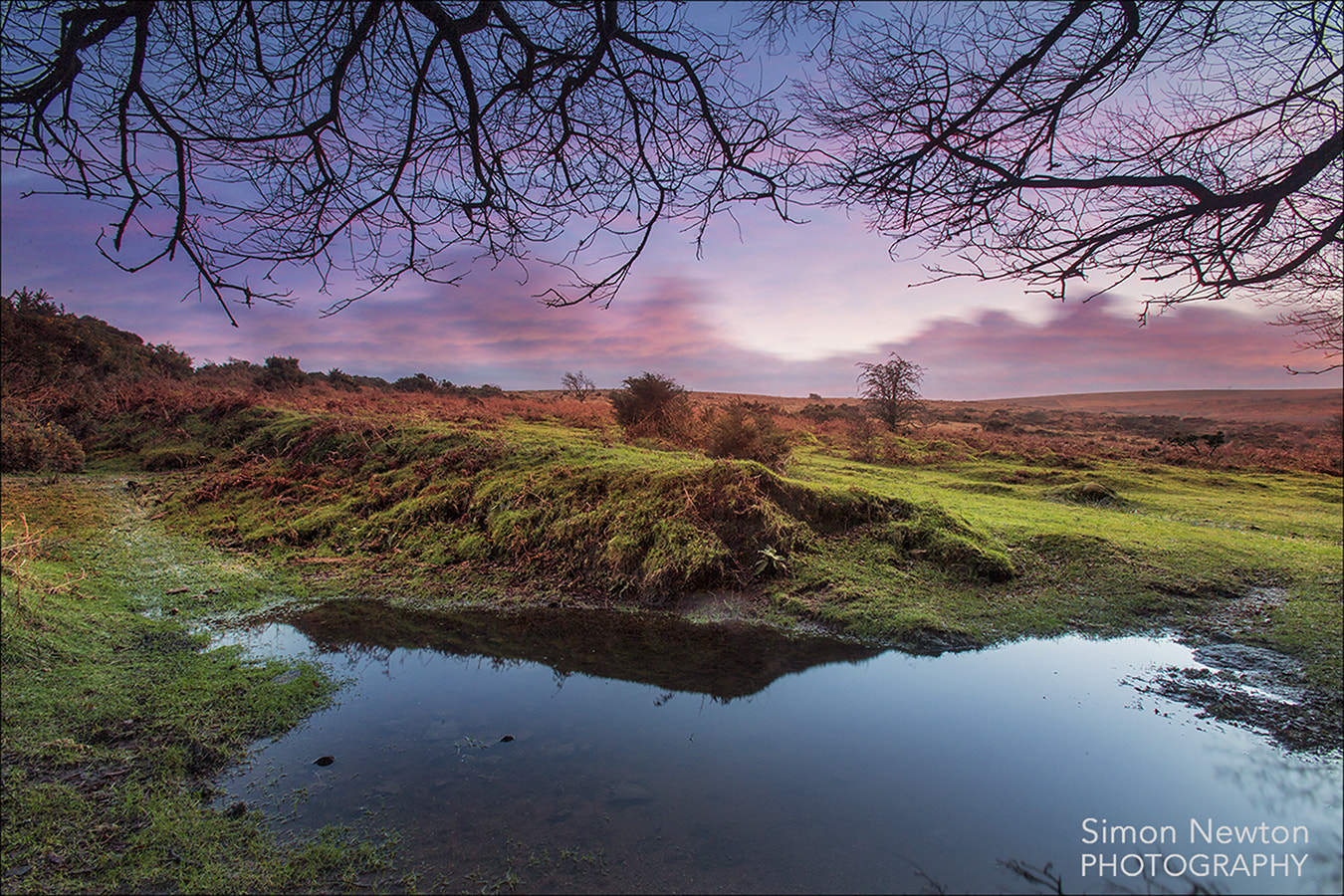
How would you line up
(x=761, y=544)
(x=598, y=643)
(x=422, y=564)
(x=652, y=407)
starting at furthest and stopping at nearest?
(x=652, y=407) < (x=422, y=564) < (x=761, y=544) < (x=598, y=643)

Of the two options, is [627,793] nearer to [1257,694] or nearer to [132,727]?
[132,727]

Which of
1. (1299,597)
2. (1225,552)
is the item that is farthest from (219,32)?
(1225,552)

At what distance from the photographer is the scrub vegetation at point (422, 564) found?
327cm

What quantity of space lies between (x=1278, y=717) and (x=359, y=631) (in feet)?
24.3

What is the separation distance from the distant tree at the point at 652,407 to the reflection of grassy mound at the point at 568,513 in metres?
5.02

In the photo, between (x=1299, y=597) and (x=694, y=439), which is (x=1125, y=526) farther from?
(x=694, y=439)

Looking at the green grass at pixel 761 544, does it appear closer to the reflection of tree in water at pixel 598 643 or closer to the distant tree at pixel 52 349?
the reflection of tree in water at pixel 598 643

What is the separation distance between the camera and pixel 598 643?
218 inches

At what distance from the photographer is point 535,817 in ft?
9.69

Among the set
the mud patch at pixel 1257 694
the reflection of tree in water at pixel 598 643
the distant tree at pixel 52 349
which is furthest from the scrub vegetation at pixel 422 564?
the distant tree at pixel 52 349

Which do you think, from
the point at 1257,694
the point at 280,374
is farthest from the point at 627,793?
the point at 280,374

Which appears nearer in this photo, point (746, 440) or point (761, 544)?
point (761, 544)

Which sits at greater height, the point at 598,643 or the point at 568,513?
the point at 568,513

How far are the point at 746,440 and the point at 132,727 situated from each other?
938 centimetres
